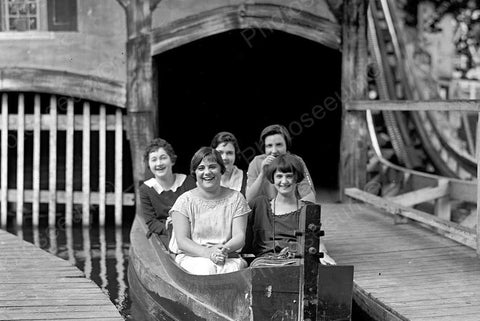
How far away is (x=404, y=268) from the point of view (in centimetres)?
627

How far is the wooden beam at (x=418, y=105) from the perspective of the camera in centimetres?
648

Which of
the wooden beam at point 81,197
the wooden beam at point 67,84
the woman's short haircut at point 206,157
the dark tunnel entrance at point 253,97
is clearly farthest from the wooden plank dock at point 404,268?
the dark tunnel entrance at point 253,97

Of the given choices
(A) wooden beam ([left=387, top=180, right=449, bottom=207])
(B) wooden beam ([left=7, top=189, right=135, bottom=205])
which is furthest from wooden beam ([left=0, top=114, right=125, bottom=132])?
(A) wooden beam ([left=387, top=180, right=449, bottom=207])

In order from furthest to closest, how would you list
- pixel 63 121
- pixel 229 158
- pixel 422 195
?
pixel 63 121 < pixel 422 195 < pixel 229 158

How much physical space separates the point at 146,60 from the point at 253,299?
17.2 ft

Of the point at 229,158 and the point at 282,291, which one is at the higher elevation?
the point at 229,158

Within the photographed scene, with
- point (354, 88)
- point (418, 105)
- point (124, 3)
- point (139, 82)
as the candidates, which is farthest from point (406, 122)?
point (124, 3)

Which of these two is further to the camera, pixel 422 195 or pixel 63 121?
pixel 63 121

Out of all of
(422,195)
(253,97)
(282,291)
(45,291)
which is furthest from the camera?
(253,97)

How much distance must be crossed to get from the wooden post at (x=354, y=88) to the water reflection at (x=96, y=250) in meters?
→ 2.74

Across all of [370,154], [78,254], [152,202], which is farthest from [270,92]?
[152,202]

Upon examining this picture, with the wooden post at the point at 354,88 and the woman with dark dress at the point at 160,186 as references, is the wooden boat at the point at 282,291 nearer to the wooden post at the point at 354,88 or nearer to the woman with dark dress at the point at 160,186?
the woman with dark dress at the point at 160,186

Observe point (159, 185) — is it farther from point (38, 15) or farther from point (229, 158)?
point (38, 15)

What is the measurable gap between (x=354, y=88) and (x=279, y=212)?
13.9 feet
